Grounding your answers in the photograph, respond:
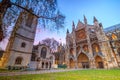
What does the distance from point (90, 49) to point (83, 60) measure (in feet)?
17.3

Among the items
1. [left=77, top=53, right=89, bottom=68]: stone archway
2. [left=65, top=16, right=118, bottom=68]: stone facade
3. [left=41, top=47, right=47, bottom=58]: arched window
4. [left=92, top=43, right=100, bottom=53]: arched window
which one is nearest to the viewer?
[left=65, top=16, right=118, bottom=68]: stone facade

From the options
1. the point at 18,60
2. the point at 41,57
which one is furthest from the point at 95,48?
the point at 18,60

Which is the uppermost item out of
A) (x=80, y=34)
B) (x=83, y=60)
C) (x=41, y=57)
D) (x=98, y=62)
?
(x=80, y=34)

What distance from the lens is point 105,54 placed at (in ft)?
81.9

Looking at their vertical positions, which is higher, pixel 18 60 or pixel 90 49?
pixel 90 49

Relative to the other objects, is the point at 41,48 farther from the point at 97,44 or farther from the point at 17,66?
the point at 97,44

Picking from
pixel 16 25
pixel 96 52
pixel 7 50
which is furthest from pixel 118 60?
pixel 7 50

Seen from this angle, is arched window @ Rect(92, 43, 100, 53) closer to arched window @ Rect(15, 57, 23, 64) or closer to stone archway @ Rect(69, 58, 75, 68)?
stone archway @ Rect(69, 58, 75, 68)

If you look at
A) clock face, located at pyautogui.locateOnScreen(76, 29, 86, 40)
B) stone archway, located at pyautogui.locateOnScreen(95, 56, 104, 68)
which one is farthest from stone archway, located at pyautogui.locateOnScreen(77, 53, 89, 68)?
clock face, located at pyautogui.locateOnScreen(76, 29, 86, 40)

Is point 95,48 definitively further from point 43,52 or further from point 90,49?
point 43,52

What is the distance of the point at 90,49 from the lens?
28.7 metres

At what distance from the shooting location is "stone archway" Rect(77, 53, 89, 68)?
29391 millimetres

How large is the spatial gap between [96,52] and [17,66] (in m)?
24.5

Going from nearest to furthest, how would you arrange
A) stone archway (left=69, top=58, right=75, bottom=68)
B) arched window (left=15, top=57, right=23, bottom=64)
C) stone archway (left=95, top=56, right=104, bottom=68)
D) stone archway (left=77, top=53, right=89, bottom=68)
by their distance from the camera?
arched window (left=15, top=57, right=23, bottom=64), stone archway (left=95, top=56, right=104, bottom=68), stone archway (left=77, top=53, right=89, bottom=68), stone archway (left=69, top=58, right=75, bottom=68)
